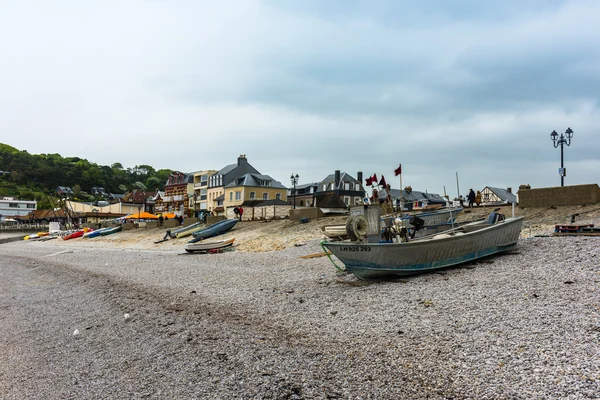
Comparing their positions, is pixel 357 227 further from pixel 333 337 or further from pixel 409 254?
pixel 333 337

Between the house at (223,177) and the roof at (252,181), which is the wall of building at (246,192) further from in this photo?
the house at (223,177)

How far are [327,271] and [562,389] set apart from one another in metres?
11.6

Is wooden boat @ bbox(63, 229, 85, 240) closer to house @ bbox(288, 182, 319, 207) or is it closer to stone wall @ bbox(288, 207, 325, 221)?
house @ bbox(288, 182, 319, 207)

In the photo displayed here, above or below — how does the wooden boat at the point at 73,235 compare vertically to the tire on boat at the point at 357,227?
below

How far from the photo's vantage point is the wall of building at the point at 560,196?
24.7 meters

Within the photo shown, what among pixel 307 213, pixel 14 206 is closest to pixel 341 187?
pixel 307 213

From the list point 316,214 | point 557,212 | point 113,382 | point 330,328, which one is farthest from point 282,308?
point 316,214

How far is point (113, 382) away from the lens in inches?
321

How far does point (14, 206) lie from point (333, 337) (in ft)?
536

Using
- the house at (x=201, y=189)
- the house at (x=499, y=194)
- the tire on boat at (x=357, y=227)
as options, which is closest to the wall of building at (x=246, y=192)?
the house at (x=201, y=189)

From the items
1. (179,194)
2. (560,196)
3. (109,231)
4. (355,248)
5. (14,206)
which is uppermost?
(179,194)

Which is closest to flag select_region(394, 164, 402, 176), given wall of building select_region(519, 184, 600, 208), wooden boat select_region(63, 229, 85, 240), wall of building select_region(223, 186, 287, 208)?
wall of building select_region(519, 184, 600, 208)

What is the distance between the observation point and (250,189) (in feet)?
261

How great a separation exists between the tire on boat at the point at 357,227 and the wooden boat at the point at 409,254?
0.69 m
